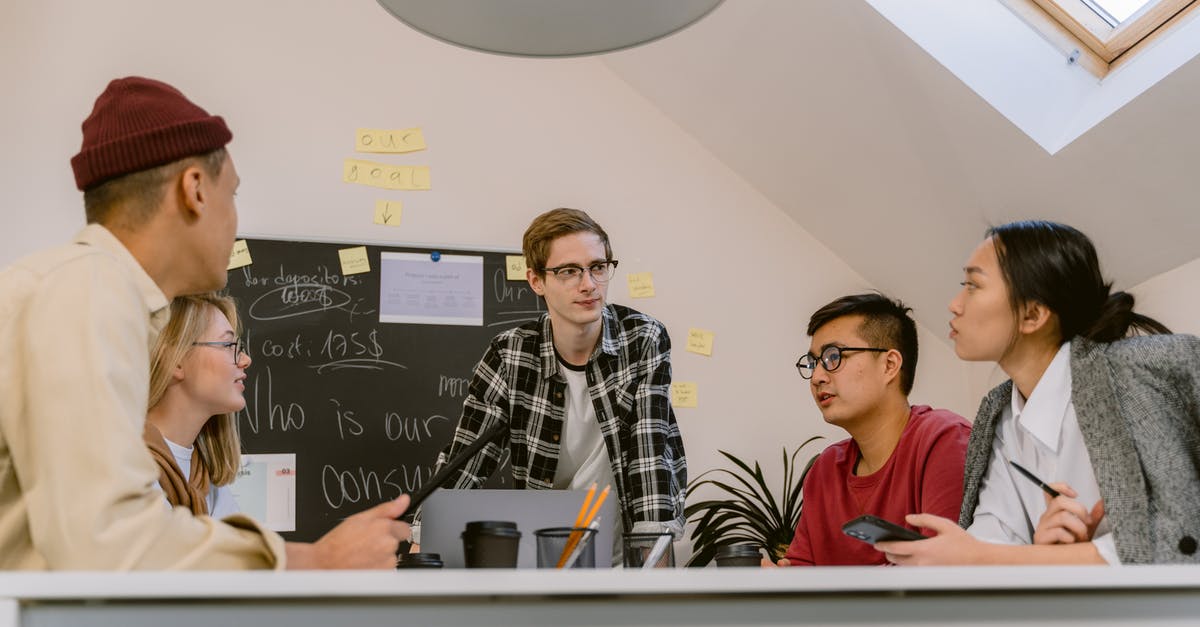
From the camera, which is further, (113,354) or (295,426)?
(295,426)

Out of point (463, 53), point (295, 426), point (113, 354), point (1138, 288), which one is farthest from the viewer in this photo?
point (463, 53)

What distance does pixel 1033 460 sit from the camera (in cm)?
180

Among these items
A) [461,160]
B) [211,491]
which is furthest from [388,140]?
[211,491]

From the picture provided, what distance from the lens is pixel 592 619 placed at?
2.96 feet

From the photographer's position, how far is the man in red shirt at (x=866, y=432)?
2139mm

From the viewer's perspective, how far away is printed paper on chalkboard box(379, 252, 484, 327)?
137 inches

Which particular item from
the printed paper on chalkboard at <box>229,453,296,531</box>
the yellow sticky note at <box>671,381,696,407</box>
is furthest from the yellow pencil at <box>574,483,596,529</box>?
the yellow sticky note at <box>671,381,696,407</box>

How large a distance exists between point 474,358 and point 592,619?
262 centimetres

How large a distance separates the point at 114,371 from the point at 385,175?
8.14 ft

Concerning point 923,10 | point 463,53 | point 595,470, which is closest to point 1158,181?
point 923,10

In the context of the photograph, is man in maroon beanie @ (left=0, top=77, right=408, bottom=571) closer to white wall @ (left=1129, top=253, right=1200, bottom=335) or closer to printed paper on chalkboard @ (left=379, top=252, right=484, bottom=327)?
printed paper on chalkboard @ (left=379, top=252, right=484, bottom=327)

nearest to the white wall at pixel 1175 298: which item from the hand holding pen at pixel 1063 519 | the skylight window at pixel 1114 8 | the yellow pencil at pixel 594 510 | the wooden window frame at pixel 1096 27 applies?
the wooden window frame at pixel 1096 27

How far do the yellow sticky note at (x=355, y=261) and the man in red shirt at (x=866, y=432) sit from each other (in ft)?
5.27

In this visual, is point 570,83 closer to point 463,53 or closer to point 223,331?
point 463,53
